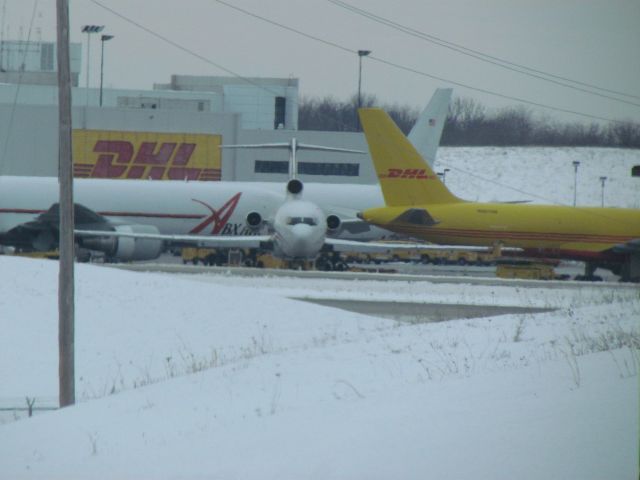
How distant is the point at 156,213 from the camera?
50125 millimetres

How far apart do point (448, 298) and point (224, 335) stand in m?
7.52

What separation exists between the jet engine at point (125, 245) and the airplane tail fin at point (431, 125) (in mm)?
19057

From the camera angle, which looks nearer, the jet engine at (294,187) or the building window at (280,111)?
the jet engine at (294,187)

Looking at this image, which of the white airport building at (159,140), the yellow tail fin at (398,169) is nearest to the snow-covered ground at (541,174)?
the white airport building at (159,140)

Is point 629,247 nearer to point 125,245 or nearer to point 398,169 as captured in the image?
point 398,169

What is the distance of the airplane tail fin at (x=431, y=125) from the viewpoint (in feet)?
196

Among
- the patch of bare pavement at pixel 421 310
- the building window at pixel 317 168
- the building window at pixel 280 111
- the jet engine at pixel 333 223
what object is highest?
the building window at pixel 280 111

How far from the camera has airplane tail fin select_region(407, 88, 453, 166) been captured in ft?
196

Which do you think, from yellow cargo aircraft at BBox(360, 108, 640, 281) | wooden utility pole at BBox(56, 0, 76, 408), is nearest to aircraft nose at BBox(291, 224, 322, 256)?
yellow cargo aircraft at BBox(360, 108, 640, 281)

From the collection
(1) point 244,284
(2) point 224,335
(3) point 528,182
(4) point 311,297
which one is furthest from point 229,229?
(3) point 528,182

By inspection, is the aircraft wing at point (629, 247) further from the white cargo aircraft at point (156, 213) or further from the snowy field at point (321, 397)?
the snowy field at point (321, 397)

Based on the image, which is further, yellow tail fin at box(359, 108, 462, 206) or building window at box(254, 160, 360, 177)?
building window at box(254, 160, 360, 177)

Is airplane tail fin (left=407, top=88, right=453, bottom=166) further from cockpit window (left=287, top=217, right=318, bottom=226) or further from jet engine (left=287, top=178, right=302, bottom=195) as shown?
cockpit window (left=287, top=217, right=318, bottom=226)

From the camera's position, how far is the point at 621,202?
258 ft
